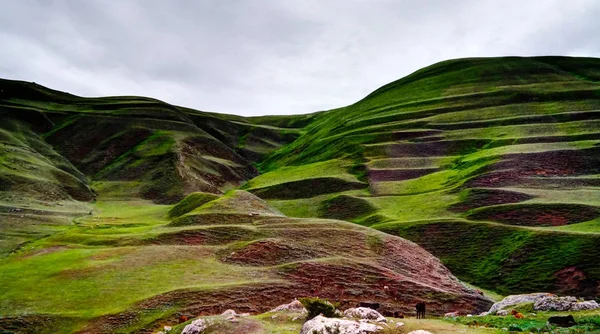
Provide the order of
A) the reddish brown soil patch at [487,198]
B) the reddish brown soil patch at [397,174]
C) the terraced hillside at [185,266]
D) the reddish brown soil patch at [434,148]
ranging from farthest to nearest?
the reddish brown soil patch at [434,148], the reddish brown soil patch at [397,174], the reddish brown soil patch at [487,198], the terraced hillside at [185,266]

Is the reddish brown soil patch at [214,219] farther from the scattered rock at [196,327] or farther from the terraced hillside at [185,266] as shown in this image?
the scattered rock at [196,327]

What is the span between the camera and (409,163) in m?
120

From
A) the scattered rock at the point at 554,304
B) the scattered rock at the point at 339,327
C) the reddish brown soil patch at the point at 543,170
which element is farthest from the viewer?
the reddish brown soil patch at the point at 543,170

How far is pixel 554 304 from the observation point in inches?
1278

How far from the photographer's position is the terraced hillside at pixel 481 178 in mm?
61000

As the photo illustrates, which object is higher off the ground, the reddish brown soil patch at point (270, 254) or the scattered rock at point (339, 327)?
the scattered rock at point (339, 327)

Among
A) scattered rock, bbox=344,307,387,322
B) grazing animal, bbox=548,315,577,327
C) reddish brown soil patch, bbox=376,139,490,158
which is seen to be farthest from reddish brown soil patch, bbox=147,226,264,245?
reddish brown soil patch, bbox=376,139,490,158

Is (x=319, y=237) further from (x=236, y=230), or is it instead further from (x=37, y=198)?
(x=37, y=198)

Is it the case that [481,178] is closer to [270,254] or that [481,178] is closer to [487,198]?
[487,198]

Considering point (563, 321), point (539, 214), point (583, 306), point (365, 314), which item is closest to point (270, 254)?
point (365, 314)

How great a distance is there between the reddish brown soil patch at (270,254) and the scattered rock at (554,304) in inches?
990

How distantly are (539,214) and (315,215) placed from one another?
1582 inches

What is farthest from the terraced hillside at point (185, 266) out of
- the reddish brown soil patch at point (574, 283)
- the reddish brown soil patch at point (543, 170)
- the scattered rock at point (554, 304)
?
the reddish brown soil patch at point (543, 170)

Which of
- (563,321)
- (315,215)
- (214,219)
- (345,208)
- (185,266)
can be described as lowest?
(315,215)
